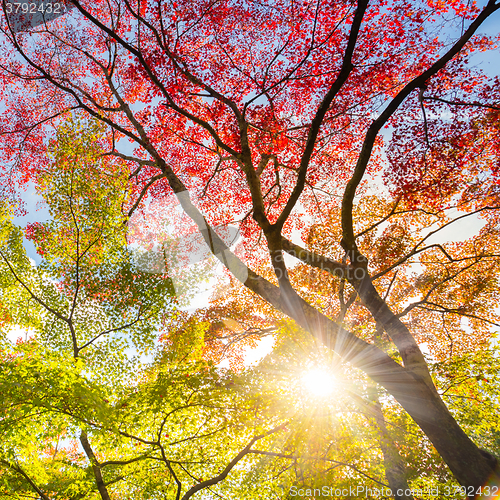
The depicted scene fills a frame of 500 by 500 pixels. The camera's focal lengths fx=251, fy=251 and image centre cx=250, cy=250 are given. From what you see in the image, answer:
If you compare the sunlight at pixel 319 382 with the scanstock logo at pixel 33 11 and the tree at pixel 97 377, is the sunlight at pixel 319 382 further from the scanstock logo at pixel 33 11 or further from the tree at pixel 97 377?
the scanstock logo at pixel 33 11

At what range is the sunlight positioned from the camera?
179 inches

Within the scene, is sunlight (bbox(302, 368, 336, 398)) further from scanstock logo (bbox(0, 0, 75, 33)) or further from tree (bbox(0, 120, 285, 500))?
scanstock logo (bbox(0, 0, 75, 33))

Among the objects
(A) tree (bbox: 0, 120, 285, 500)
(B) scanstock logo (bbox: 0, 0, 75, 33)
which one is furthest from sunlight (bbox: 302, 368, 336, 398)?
(B) scanstock logo (bbox: 0, 0, 75, 33)

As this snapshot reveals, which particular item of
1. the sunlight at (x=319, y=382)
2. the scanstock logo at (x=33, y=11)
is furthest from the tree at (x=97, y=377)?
the scanstock logo at (x=33, y=11)

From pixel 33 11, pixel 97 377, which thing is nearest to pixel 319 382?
pixel 97 377

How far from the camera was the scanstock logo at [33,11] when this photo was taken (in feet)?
23.1

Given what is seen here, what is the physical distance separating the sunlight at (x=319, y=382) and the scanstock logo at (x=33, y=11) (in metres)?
11.2

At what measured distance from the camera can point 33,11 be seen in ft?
24.0

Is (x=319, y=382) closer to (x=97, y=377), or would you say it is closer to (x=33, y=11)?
(x=97, y=377)

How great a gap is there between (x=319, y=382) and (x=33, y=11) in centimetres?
1249

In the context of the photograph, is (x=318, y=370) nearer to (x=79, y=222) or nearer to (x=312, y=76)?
(x=79, y=222)

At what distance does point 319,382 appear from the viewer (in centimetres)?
500

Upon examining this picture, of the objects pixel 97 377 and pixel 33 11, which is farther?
pixel 33 11

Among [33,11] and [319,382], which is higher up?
[33,11]
